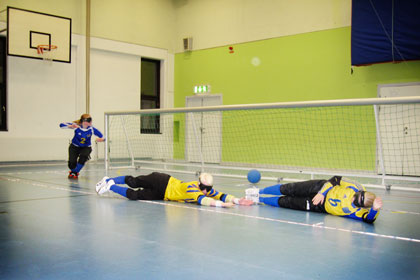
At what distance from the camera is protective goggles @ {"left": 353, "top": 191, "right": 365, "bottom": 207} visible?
494 cm

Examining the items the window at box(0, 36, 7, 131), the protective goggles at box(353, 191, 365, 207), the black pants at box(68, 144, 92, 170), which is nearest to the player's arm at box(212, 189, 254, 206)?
the protective goggles at box(353, 191, 365, 207)

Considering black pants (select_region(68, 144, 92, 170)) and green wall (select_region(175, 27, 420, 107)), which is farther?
green wall (select_region(175, 27, 420, 107))

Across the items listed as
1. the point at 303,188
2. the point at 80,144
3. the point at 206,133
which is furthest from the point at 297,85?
the point at 303,188

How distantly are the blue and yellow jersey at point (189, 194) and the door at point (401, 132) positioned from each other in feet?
22.4

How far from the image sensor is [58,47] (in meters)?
13.3

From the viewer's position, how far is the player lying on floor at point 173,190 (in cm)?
593

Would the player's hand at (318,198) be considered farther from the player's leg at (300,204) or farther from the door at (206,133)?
the door at (206,133)

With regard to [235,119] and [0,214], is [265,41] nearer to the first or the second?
[235,119]

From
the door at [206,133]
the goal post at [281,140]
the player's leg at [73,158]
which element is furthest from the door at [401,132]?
the player's leg at [73,158]

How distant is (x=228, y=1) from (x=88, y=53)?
576 centimetres

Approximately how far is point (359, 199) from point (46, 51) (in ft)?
37.1

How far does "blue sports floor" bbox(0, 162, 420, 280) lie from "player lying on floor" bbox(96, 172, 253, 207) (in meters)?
0.14

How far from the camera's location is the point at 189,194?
6.08m

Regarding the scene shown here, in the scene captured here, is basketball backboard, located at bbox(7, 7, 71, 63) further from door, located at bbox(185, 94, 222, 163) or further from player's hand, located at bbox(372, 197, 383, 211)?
player's hand, located at bbox(372, 197, 383, 211)
